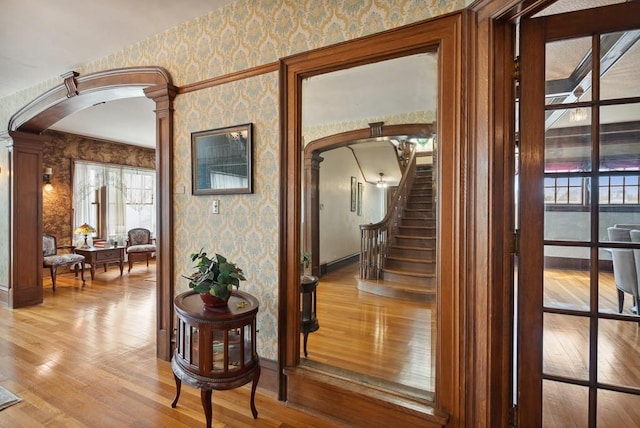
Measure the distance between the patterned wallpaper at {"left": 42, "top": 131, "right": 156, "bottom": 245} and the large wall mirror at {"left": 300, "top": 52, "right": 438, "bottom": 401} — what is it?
601cm

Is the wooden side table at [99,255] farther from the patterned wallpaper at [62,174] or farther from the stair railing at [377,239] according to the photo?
the stair railing at [377,239]

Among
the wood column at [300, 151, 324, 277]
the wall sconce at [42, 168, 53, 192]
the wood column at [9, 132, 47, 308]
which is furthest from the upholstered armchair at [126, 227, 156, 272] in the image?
the wood column at [300, 151, 324, 277]

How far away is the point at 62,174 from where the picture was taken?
643 cm

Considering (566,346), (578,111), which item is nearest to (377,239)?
(566,346)

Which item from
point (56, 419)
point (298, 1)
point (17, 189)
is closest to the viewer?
point (56, 419)

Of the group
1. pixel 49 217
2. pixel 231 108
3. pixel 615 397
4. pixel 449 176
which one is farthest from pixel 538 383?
pixel 49 217

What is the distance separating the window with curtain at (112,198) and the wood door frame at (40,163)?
254cm

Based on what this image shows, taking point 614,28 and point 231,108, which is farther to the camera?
point 231,108

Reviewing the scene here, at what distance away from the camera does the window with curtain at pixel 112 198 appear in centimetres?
677

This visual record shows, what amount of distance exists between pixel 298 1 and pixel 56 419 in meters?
3.08

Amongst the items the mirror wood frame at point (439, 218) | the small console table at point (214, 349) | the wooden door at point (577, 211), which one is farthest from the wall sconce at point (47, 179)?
the wooden door at point (577, 211)

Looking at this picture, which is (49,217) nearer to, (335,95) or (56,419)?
(56,419)

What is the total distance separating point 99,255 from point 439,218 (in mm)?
6397

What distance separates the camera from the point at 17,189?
13.8ft
